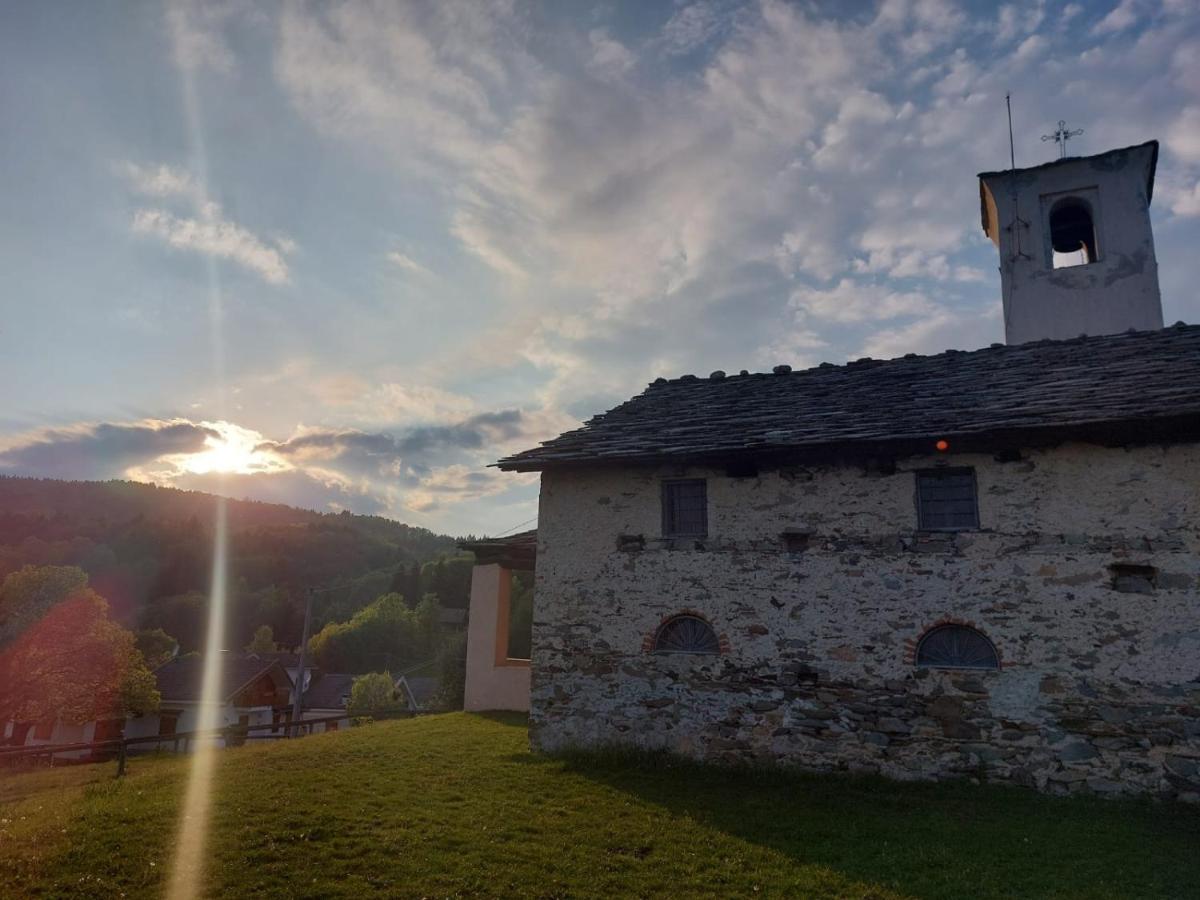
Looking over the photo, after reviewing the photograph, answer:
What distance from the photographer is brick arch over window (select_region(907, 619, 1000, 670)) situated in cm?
994

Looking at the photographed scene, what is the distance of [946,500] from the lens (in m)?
10.6

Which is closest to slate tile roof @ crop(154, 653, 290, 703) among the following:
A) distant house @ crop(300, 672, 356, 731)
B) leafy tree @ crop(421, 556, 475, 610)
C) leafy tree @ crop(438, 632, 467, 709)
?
distant house @ crop(300, 672, 356, 731)

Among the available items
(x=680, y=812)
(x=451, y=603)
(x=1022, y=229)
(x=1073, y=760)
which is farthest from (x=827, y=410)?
(x=451, y=603)

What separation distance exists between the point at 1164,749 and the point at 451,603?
7853cm

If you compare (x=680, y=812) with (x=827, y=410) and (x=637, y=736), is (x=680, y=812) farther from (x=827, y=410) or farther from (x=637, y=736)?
(x=827, y=410)

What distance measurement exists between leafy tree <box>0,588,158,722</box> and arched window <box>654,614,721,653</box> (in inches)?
1082

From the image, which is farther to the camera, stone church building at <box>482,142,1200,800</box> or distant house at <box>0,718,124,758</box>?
distant house at <box>0,718,124,758</box>

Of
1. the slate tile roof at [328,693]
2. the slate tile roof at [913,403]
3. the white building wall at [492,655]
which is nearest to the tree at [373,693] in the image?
the slate tile roof at [328,693]

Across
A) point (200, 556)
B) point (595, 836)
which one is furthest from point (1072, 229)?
point (200, 556)

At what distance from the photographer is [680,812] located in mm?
8836

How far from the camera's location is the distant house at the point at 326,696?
1905 inches

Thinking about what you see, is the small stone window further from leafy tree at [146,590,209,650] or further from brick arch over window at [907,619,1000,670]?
leafy tree at [146,590,209,650]

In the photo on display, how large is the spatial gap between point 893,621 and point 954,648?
2.85ft

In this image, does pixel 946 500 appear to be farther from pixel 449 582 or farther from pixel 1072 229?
pixel 449 582
